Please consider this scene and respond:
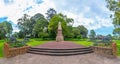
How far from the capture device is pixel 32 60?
37.6ft

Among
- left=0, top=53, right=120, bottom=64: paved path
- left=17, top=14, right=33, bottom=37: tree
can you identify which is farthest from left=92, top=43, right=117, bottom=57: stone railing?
left=17, top=14, right=33, bottom=37: tree

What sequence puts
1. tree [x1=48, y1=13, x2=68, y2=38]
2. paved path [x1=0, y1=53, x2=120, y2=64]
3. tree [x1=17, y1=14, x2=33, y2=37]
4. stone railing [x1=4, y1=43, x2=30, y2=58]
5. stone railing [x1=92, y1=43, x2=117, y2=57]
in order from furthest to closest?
tree [x1=17, y1=14, x2=33, y2=37], tree [x1=48, y1=13, x2=68, y2=38], stone railing [x1=92, y1=43, x2=117, y2=57], stone railing [x1=4, y1=43, x2=30, y2=58], paved path [x1=0, y1=53, x2=120, y2=64]

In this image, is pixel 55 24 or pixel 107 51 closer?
pixel 107 51

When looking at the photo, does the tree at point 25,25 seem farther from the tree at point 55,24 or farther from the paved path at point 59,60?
the paved path at point 59,60

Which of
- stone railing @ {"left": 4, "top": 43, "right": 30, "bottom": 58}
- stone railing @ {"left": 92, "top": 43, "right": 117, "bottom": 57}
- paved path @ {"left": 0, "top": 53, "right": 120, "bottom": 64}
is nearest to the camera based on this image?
paved path @ {"left": 0, "top": 53, "right": 120, "bottom": 64}

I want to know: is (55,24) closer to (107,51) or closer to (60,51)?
(60,51)

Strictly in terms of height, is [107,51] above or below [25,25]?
below

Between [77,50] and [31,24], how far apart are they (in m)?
49.9

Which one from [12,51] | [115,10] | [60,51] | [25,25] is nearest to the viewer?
[12,51]

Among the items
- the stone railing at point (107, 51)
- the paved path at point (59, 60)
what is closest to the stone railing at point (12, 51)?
the paved path at point (59, 60)

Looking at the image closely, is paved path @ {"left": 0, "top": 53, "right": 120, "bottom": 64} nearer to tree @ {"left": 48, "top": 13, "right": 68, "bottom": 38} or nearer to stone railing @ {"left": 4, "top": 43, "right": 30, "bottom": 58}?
stone railing @ {"left": 4, "top": 43, "right": 30, "bottom": 58}

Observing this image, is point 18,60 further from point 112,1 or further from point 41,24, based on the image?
point 41,24

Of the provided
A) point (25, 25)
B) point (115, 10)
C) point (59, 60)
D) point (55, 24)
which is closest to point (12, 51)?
point (59, 60)

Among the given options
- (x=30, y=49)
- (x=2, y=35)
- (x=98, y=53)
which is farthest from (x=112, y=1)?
(x=2, y=35)
